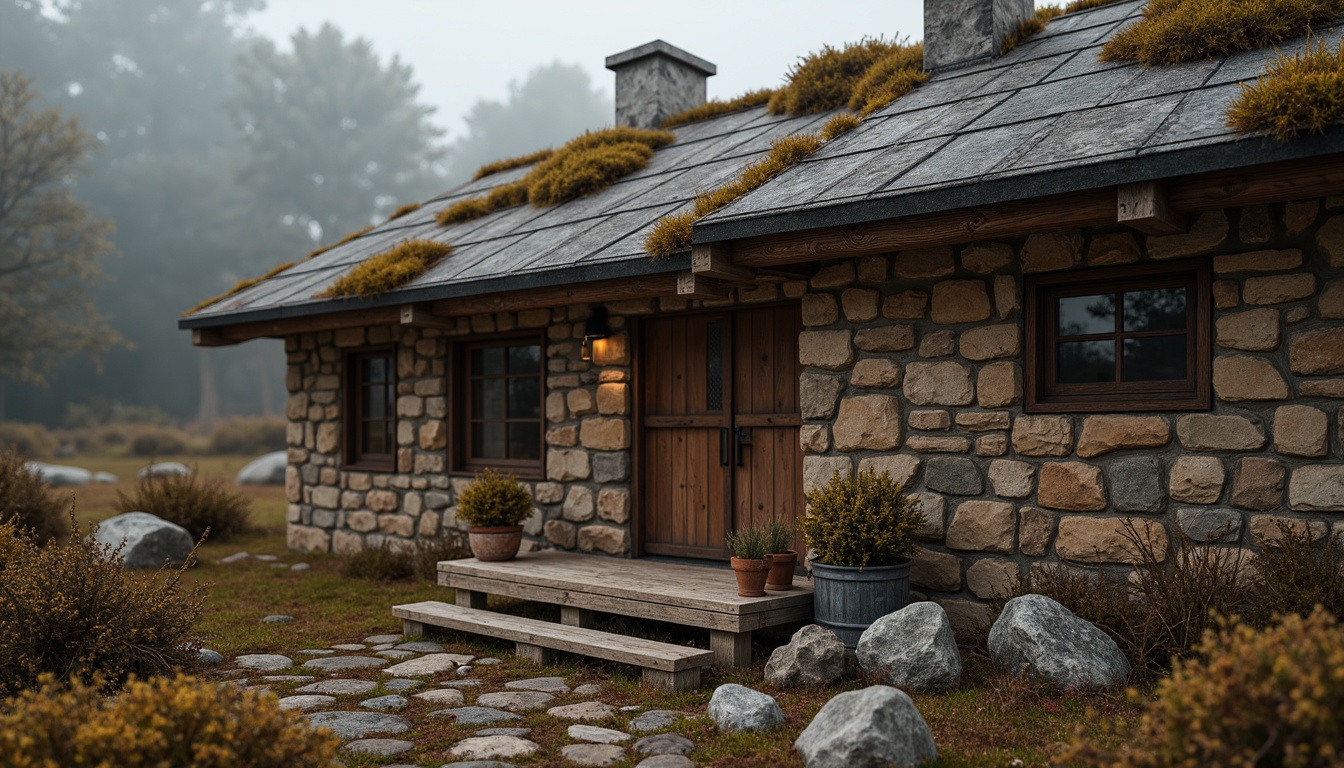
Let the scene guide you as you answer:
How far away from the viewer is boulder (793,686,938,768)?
3512 mm

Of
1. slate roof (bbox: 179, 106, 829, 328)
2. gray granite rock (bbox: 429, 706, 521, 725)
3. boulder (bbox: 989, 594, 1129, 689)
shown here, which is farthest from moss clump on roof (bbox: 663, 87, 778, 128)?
gray granite rock (bbox: 429, 706, 521, 725)

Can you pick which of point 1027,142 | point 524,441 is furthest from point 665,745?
point 524,441

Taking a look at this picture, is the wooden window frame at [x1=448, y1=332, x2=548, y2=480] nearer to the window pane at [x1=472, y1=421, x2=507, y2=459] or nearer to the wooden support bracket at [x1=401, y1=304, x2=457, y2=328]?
the window pane at [x1=472, y1=421, x2=507, y2=459]

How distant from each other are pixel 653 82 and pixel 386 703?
24.0 ft

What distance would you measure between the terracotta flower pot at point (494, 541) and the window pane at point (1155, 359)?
409 cm

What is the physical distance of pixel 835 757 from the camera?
354cm

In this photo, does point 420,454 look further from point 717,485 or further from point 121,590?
point 121,590

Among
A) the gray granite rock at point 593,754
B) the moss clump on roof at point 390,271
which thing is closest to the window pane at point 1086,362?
the gray granite rock at point 593,754

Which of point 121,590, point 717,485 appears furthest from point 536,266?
point 121,590

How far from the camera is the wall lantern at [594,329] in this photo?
24.1 ft

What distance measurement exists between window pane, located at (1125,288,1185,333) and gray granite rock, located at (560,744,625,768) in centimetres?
335

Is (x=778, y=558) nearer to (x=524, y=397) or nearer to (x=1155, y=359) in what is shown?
(x=1155, y=359)

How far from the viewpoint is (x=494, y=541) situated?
271 inches

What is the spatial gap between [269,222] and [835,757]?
37.5 meters
